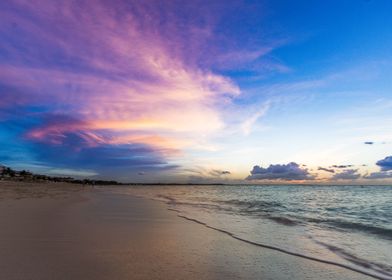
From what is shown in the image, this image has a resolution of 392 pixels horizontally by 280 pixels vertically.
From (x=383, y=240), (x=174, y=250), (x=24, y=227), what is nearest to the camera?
(x=174, y=250)

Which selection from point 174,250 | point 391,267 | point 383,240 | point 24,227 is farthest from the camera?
point 383,240

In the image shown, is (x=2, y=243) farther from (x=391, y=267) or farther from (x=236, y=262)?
(x=391, y=267)

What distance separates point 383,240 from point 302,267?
23.6 ft

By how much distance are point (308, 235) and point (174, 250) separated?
676cm

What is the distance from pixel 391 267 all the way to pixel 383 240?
541cm

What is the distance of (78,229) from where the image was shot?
12422mm

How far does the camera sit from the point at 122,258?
8305 mm

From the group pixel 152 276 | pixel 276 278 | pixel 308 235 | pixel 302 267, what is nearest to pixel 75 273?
pixel 152 276

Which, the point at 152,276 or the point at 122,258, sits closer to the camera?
the point at 152,276

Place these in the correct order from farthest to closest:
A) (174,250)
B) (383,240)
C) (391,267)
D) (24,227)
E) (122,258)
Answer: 1. (383,240)
2. (24,227)
3. (174,250)
4. (391,267)
5. (122,258)

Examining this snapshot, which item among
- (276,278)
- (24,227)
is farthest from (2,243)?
(276,278)

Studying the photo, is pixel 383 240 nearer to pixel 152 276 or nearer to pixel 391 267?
pixel 391 267

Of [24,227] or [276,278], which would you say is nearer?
[276,278]

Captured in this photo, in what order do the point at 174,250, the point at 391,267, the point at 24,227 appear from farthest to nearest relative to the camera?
the point at 24,227 → the point at 174,250 → the point at 391,267
